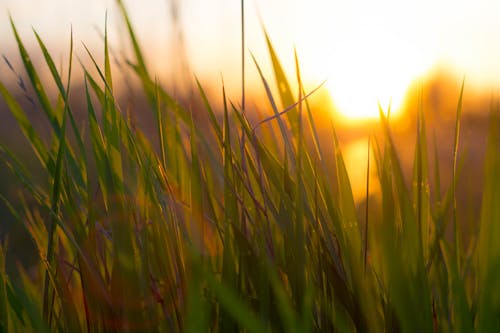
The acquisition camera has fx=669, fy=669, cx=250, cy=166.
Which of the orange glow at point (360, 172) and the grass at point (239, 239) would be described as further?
the orange glow at point (360, 172)

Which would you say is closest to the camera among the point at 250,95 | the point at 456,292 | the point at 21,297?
the point at 456,292

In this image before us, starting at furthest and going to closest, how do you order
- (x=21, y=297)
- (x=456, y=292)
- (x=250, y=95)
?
(x=250, y=95) → (x=21, y=297) → (x=456, y=292)

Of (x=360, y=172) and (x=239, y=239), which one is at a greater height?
(x=360, y=172)

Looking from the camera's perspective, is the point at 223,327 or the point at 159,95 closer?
the point at 223,327

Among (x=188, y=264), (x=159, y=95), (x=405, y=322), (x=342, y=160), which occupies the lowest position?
(x=405, y=322)

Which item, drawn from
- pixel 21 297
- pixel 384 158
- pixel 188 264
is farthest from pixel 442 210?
pixel 21 297

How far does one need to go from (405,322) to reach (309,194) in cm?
20

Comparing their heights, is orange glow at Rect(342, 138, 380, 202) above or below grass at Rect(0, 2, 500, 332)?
above

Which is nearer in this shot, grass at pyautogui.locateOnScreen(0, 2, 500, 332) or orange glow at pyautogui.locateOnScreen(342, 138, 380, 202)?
grass at pyautogui.locateOnScreen(0, 2, 500, 332)

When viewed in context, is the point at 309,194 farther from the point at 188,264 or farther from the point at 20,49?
the point at 20,49

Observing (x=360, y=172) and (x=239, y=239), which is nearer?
(x=239, y=239)

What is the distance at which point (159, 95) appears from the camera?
2.60ft

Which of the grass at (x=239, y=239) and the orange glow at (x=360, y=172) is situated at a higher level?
the orange glow at (x=360, y=172)

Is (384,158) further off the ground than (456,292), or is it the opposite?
(384,158)
